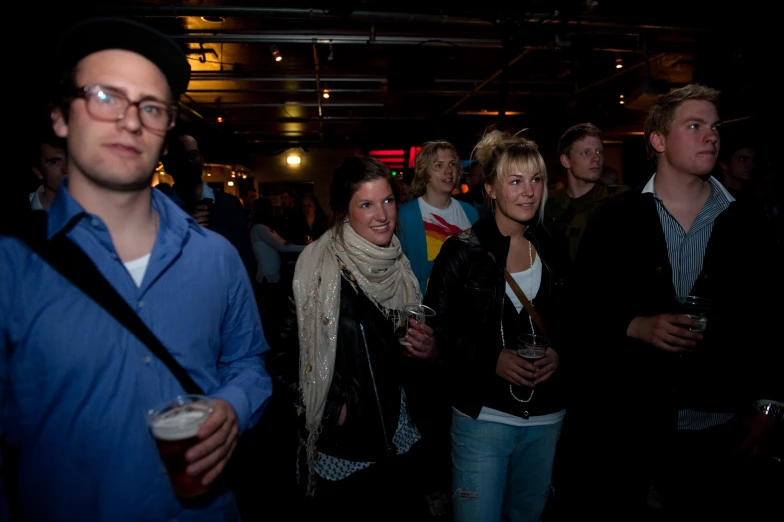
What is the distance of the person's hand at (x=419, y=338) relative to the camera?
1790 millimetres

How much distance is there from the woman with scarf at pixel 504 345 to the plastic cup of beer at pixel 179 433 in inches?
48.9

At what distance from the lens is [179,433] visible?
105 cm

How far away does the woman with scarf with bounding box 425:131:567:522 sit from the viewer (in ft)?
6.44

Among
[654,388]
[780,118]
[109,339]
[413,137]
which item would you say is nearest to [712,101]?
[654,388]

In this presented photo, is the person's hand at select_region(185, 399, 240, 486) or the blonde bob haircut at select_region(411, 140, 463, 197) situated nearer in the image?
the person's hand at select_region(185, 399, 240, 486)

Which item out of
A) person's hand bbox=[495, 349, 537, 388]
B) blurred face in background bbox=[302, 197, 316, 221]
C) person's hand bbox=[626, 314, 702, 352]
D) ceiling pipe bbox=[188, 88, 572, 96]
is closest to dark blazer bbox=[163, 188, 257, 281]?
person's hand bbox=[495, 349, 537, 388]

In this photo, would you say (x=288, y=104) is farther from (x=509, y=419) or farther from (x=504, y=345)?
(x=509, y=419)

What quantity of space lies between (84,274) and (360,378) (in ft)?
4.16

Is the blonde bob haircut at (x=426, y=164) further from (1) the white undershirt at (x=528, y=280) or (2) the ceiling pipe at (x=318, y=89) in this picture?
(2) the ceiling pipe at (x=318, y=89)

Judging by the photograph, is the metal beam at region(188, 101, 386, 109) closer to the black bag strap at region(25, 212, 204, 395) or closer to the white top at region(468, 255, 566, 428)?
the white top at region(468, 255, 566, 428)

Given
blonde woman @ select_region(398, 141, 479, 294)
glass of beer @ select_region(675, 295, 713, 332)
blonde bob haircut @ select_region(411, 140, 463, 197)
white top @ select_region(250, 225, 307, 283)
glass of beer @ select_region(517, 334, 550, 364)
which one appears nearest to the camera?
glass of beer @ select_region(675, 295, 713, 332)

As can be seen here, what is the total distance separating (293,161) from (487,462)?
14950 mm

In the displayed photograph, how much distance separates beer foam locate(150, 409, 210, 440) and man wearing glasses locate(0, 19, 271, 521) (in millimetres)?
33

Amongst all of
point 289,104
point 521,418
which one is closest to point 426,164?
point 521,418
